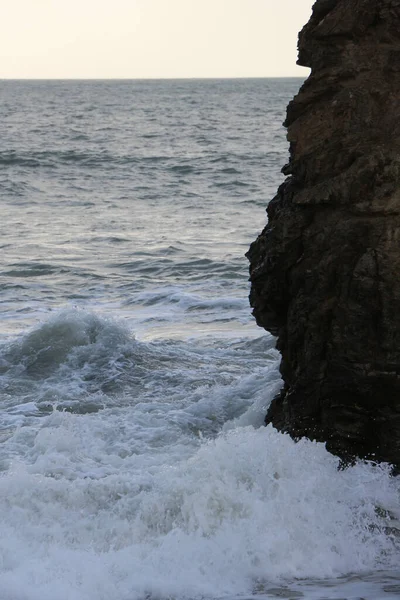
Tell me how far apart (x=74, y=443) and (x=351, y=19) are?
133 inches

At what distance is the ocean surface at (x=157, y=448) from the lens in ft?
16.5

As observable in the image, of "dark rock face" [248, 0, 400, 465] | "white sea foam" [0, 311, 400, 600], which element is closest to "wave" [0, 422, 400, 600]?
"white sea foam" [0, 311, 400, 600]

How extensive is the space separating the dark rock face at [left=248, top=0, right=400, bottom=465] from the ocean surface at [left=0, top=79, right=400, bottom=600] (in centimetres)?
31

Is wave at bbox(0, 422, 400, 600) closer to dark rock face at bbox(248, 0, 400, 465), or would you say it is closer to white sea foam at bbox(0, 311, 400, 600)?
white sea foam at bbox(0, 311, 400, 600)

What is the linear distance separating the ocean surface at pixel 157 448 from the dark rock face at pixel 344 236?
315 millimetres

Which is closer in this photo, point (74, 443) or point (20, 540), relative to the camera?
point (20, 540)

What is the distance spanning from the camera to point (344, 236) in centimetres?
596

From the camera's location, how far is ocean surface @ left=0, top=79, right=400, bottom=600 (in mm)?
5016

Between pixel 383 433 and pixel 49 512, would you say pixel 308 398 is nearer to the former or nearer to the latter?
pixel 383 433

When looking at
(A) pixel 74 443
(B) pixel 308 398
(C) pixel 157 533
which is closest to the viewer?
(C) pixel 157 533

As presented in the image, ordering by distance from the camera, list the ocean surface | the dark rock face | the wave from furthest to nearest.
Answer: the dark rock face < the ocean surface < the wave

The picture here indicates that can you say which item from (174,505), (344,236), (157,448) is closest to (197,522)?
(174,505)

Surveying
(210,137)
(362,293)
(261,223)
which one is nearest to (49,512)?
(362,293)

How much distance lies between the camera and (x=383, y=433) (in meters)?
5.90
